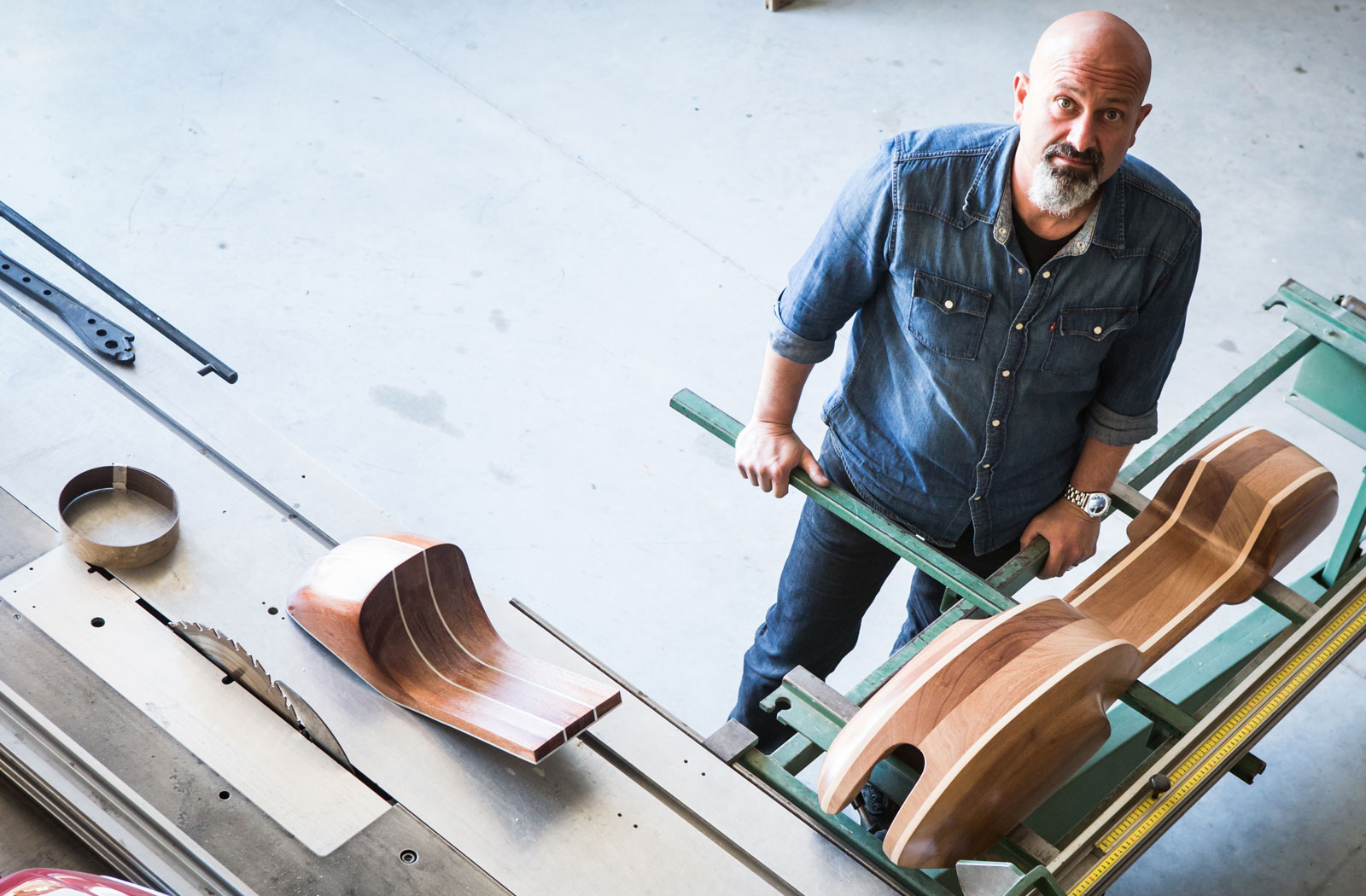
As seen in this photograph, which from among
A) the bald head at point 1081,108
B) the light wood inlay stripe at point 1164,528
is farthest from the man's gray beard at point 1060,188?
the light wood inlay stripe at point 1164,528

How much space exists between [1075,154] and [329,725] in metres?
1.25

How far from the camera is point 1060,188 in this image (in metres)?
1.89

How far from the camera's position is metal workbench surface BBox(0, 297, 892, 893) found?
5.28ft

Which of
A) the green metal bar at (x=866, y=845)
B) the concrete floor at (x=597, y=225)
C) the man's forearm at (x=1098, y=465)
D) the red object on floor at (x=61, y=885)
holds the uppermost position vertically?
the man's forearm at (x=1098, y=465)

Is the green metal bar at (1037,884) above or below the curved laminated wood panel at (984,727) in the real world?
below

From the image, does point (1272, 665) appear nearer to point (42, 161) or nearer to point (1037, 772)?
point (1037, 772)

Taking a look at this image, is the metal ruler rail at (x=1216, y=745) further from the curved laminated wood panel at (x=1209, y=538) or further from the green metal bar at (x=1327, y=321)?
the green metal bar at (x=1327, y=321)

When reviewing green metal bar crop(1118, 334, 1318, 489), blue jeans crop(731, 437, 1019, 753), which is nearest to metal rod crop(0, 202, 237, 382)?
blue jeans crop(731, 437, 1019, 753)

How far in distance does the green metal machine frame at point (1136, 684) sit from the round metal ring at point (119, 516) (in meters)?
0.78

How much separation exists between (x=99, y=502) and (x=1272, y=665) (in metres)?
1.69

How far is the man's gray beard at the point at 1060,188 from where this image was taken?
1.89 meters

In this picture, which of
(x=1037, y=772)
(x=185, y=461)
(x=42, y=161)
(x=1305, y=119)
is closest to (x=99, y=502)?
(x=185, y=461)

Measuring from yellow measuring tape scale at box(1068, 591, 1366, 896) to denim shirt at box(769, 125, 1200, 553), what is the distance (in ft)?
1.39

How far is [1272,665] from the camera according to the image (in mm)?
2014
